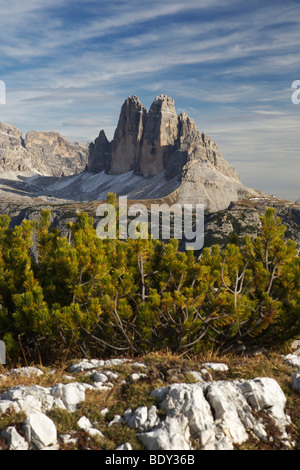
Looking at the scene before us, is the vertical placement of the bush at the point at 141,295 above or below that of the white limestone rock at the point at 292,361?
above

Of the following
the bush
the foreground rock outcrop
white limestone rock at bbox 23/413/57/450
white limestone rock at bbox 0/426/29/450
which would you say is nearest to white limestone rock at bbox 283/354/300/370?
the bush

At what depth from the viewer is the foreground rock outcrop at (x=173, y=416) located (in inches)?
223

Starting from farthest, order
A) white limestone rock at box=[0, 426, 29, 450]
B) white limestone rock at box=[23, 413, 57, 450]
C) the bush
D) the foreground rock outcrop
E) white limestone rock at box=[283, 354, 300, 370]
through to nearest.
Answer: the bush
white limestone rock at box=[283, 354, 300, 370]
the foreground rock outcrop
white limestone rock at box=[23, 413, 57, 450]
white limestone rock at box=[0, 426, 29, 450]

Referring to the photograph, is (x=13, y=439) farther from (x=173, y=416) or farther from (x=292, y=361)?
(x=292, y=361)

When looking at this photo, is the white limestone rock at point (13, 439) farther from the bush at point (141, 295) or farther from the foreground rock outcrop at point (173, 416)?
the bush at point (141, 295)

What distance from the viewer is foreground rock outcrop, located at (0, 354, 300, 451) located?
565 cm

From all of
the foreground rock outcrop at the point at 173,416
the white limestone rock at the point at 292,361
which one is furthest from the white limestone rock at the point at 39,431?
the white limestone rock at the point at 292,361

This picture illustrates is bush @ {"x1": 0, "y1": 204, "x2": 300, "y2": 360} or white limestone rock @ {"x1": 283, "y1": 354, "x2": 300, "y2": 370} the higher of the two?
bush @ {"x1": 0, "y1": 204, "x2": 300, "y2": 360}

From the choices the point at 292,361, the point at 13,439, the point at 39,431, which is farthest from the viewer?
the point at 292,361

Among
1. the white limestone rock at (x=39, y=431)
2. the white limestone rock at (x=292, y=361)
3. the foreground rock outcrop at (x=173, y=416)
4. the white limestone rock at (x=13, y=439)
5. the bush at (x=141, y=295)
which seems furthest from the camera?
the bush at (x=141, y=295)

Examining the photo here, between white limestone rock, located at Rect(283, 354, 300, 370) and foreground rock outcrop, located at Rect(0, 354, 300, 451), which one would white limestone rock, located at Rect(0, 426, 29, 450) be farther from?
white limestone rock, located at Rect(283, 354, 300, 370)

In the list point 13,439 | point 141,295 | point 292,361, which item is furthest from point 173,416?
point 141,295

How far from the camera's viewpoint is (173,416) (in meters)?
6.04
